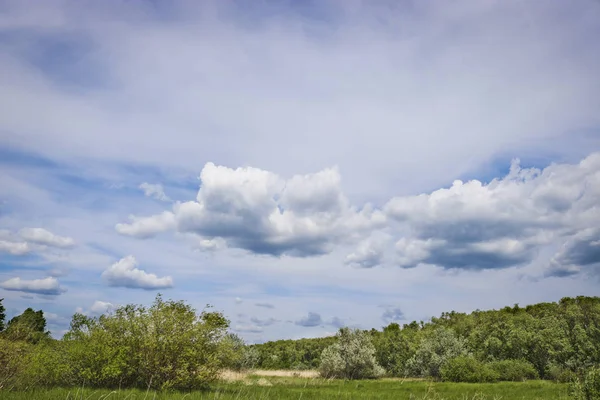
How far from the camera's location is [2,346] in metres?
25.4

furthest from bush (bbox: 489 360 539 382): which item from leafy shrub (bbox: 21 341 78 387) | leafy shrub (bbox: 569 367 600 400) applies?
leafy shrub (bbox: 21 341 78 387)

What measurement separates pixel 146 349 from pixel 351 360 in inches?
1610

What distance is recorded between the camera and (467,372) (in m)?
46.5

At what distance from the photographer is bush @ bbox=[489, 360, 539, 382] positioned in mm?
47406

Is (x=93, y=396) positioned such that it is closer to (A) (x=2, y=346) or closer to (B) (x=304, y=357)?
(A) (x=2, y=346)

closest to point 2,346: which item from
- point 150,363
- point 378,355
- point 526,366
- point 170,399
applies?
point 150,363

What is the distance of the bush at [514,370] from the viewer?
47.4 metres

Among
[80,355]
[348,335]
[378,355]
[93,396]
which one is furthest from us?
[378,355]

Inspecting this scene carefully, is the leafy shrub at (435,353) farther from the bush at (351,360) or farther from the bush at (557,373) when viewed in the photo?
the bush at (557,373)

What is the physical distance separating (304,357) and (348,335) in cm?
2286

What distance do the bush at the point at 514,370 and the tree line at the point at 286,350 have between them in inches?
4.4

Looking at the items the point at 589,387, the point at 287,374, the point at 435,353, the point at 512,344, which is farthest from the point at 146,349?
the point at 512,344

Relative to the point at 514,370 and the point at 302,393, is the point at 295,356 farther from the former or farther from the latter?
the point at 302,393

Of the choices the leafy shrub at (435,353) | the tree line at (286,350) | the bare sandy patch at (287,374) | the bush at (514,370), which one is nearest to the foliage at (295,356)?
the tree line at (286,350)
